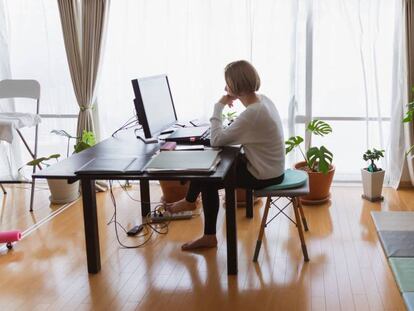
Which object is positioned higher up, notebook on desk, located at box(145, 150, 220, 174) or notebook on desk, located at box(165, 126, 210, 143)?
notebook on desk, located at box(165, 126, 210, 143)

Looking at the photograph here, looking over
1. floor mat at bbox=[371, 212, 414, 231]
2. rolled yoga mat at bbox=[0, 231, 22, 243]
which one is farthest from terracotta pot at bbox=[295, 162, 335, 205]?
rolled yoga mat at bbox=[0, 231, 22, 243]

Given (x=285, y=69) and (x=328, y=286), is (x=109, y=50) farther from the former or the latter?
(x=328, y=286)

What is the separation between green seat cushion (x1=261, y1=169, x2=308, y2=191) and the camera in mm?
2971

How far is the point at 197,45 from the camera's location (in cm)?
445

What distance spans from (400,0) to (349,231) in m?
1.79

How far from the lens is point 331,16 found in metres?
4.25

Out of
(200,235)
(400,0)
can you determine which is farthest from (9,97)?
(400,0)

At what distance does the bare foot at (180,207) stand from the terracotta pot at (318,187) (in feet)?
2.77

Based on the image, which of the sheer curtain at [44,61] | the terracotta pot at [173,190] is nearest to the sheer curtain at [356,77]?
the terracotta pot at [173,190]

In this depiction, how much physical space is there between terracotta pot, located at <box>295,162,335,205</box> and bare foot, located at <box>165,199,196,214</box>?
2.77ft

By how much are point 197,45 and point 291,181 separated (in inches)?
71.0

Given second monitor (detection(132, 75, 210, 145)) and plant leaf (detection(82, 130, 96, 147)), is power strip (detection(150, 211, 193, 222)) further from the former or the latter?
plant leaf (detection(82, 130, 96, 147))

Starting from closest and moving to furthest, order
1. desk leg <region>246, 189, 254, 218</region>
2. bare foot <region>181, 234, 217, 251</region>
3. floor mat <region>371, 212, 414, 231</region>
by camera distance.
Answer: bare foot <region>181, 234, 217, 251</region> < floor mat <region>371, 212, 414, 231</region> < desk leg <region>246, 189, 254, 218</region>

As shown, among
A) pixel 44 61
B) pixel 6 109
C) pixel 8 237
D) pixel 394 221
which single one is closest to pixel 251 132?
pixel 394 221
